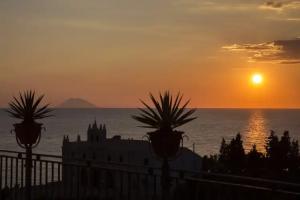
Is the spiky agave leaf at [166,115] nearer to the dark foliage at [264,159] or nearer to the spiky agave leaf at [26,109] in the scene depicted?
the spiky agave leaf at [26,109]

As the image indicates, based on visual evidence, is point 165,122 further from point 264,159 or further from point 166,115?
point 264,159

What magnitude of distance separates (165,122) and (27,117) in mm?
3650

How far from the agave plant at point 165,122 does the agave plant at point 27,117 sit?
3.03 m

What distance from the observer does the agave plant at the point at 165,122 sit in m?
6.67

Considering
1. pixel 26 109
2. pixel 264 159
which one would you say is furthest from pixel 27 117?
pixel 264 159

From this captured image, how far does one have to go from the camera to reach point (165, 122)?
672 cm

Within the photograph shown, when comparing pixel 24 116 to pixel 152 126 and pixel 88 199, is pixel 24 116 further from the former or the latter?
pixel 152 126

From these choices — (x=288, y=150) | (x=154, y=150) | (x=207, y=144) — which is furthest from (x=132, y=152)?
(x=207, y=144)

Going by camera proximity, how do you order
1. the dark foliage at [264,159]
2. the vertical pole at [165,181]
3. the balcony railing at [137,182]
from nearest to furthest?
the balcony railing at [137,182], the vertical pole at [165,181], the dark foliage at [264,159]

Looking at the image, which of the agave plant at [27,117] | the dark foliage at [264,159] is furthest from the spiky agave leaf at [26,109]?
the dark foliage at [264,159]

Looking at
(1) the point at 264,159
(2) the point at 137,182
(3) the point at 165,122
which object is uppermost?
(3) the point at 165,122

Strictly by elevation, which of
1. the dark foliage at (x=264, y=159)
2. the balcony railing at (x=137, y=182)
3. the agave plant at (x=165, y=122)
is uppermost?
the agave plant at (x=165, y=122)

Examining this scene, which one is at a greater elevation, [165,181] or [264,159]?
[165,181]

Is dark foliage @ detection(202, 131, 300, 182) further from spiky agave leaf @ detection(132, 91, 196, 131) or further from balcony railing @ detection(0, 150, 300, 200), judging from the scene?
spiky agave leaf @ detection(132, 91, 196, 131)
